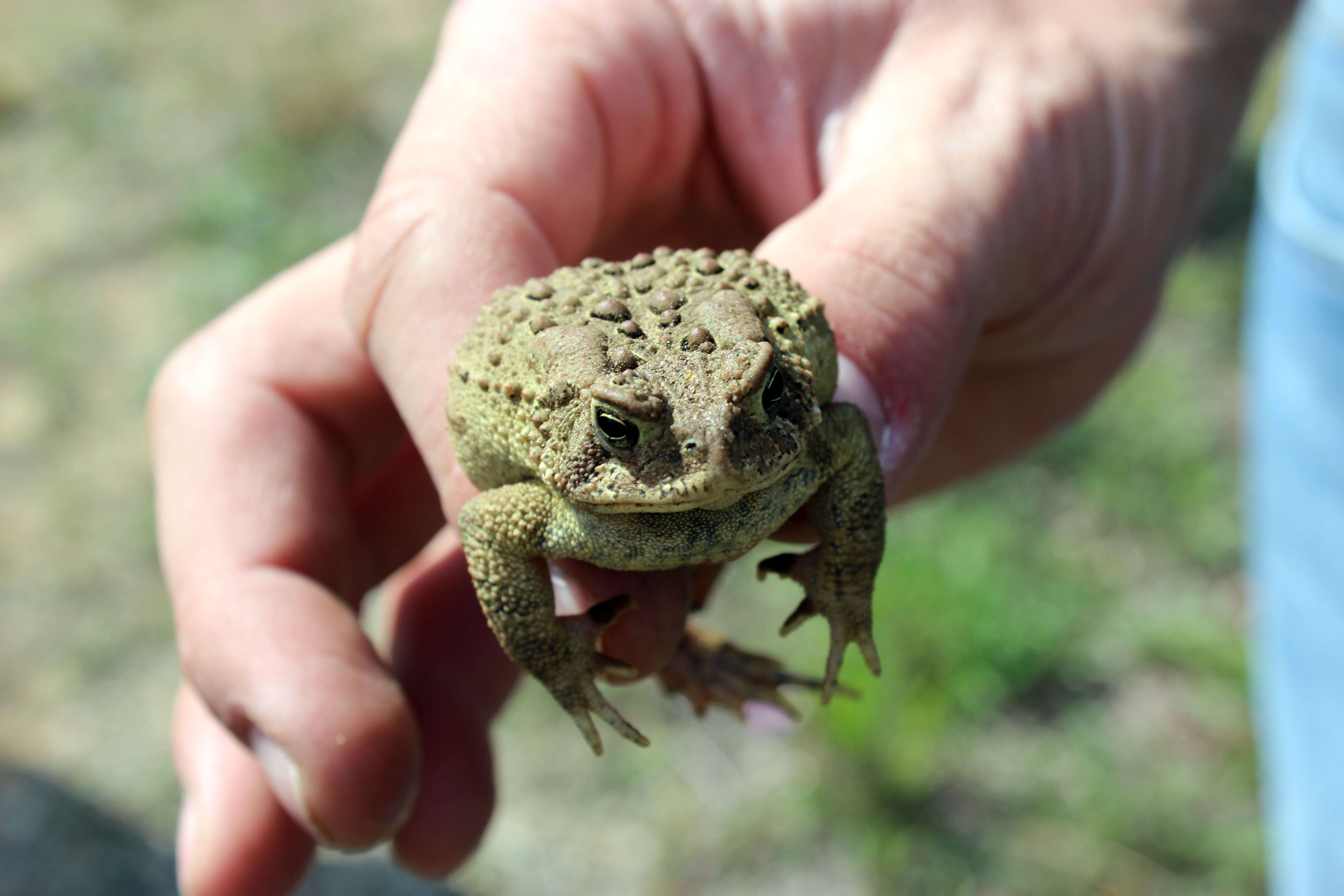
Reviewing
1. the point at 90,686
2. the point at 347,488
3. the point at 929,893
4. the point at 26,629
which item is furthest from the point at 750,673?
the point at 26,629

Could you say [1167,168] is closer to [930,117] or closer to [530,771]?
[930,117]

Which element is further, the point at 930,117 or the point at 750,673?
the point at 750,673

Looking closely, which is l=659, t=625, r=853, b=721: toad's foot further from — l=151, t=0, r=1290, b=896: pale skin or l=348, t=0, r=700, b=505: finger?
l=348, t=0, r=700, b=505: finger

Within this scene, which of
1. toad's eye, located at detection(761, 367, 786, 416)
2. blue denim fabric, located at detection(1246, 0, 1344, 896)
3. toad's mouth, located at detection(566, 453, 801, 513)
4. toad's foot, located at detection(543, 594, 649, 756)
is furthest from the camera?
blue denim fabric, located at detection(1246, 0, 1344, 896)

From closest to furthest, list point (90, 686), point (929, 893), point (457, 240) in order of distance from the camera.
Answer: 1. point (457, 240)
2. point (929, 893)
3. point (90, 686)

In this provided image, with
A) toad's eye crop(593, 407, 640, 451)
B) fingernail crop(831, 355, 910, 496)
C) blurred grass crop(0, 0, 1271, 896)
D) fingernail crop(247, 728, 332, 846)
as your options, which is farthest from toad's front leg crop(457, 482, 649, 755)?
blurred grass crop(0, 0, 1271, 896)

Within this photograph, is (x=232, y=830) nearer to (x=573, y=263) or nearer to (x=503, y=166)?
(x=573, y=263)
